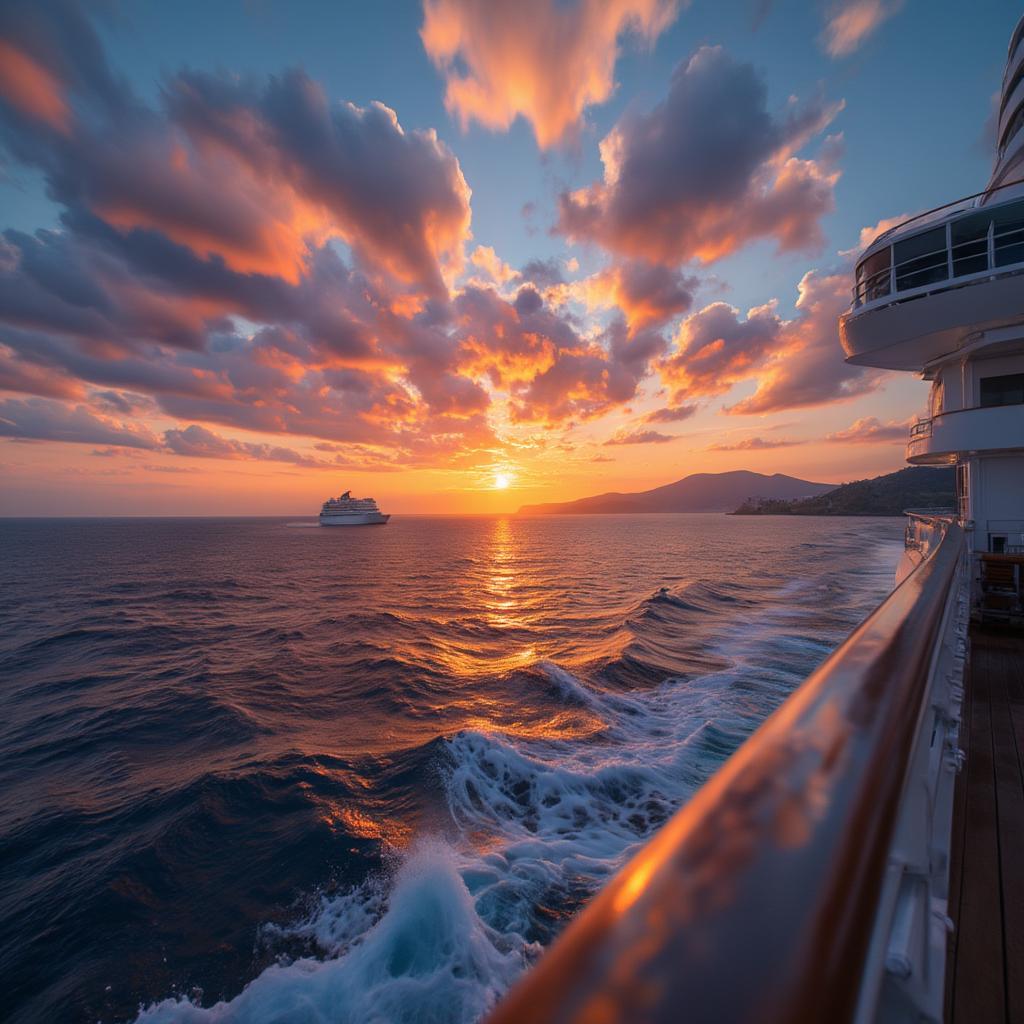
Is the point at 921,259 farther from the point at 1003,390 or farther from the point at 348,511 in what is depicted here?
the point at 348,511

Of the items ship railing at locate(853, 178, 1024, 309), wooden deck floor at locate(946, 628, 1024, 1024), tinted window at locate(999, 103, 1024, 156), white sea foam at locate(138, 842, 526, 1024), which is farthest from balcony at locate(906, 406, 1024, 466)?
white sea foam at locate(138, 842, 526, 1024)

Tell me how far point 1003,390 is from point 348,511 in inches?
4968

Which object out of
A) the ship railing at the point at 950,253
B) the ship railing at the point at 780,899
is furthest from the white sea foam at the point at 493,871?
the ship railing at the point at 950,253

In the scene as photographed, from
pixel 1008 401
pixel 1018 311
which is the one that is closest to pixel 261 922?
pixel 1018 311

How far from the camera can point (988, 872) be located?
2.69 metres

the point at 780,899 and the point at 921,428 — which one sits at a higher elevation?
the point at 921,428

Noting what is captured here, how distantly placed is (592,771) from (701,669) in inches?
248

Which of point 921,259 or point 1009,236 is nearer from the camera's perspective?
point 1009,236

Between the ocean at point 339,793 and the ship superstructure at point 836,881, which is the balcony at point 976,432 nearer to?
the ocean at point 339,793

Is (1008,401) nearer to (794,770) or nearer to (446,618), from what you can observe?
(794,770)

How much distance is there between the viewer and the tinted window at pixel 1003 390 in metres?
10.7

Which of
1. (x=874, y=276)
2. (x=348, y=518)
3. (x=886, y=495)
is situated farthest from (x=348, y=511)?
(x=886, y=495)

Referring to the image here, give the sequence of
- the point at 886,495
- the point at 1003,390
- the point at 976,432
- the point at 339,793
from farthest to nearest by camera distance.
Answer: the point at 886,495 → the point at 1003,390 → the point at 976,432 → the point at 339,793

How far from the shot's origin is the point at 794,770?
0.87m
